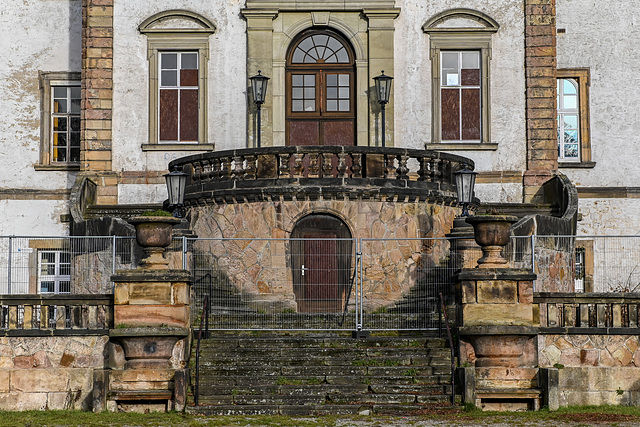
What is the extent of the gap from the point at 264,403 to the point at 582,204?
1371 centimetres

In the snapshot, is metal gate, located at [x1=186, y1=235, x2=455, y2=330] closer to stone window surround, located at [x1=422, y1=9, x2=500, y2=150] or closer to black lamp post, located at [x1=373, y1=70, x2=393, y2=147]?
black lamp post, located at [x1=373, y1=70, x2=393, y2=147]

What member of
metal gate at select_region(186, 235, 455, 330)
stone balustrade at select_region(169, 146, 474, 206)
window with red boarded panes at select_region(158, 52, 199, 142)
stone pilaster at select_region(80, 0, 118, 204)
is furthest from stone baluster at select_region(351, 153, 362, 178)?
stone pilaster at select_region(80, 0, 118, 204)

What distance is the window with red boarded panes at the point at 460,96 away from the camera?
2616 centimetres

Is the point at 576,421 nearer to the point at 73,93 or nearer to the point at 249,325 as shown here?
the point at 249,325

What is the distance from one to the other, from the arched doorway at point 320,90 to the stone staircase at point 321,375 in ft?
31.8

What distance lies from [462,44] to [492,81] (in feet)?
3.65

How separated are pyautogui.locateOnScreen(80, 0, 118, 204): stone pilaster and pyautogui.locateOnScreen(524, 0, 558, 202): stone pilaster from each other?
31.4ft

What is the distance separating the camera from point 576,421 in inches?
584

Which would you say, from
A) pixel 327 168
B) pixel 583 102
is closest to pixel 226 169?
pixel 327 168

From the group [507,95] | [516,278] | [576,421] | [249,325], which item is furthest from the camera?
[507,95]

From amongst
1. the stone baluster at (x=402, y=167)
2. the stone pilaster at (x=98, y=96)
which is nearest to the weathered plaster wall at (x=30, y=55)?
the stone pilaster at (x=98, y=96)

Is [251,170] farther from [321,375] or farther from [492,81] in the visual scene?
[492,81]

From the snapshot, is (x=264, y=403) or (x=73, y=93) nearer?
(x=264, y=403)

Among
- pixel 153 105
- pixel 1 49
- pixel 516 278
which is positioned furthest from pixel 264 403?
pixel 1 49
